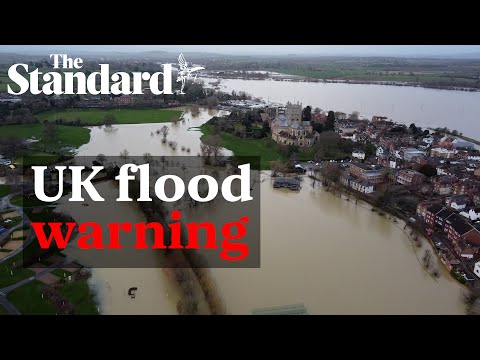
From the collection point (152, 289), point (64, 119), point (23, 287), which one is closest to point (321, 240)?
point (152, 289)

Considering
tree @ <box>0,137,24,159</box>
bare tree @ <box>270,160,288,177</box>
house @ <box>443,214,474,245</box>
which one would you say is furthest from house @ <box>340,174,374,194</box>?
tree @ <box>0,137,24,159</box>

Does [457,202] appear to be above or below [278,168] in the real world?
below

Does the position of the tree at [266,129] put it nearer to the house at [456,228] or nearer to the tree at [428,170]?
the tree at [428,170]

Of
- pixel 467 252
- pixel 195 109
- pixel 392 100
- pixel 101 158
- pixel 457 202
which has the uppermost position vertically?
pixel 392 100

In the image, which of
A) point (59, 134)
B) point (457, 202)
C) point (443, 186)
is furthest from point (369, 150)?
point (59, 134)

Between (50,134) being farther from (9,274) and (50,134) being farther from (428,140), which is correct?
(428,140)

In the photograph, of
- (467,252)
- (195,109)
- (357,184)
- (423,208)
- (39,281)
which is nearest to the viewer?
(39,281)
